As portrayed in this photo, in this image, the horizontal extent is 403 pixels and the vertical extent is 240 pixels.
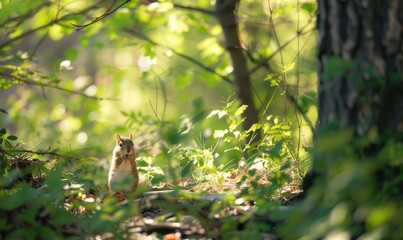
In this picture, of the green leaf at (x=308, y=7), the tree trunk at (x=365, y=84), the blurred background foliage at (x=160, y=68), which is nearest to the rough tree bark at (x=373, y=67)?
the tree trunk at (x=365, y=84)

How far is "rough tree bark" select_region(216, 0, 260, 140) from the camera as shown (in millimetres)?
6426

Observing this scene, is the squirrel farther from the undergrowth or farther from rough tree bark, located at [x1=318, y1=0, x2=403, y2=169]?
rough tree bark, located at [x1=318, y1=0, x2=403, y2=169]

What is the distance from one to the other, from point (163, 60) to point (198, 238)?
21.6ft

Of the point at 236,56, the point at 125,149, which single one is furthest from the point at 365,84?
the point at 236,56

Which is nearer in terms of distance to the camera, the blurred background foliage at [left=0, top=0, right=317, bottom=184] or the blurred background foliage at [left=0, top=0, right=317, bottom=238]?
the blurred background foliage at [left=0, top=0, right=317, bottom=238]

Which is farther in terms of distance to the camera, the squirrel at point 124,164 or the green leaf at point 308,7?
the green leaf at point 308,7

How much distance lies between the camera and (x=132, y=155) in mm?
4730

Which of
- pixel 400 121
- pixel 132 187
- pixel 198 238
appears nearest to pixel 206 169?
pixel 132 187

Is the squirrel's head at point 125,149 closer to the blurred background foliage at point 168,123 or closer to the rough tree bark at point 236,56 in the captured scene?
the blurred background foliage at point 168,123

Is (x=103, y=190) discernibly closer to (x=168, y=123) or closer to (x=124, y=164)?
(x=124, y=164)

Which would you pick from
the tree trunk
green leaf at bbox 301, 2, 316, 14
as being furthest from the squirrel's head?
green leaf at bbox 301, 2, 316, 14

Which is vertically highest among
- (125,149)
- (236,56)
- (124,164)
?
(236,56)

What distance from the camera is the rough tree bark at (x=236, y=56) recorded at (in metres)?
6.43

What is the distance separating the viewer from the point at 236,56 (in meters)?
6.59
